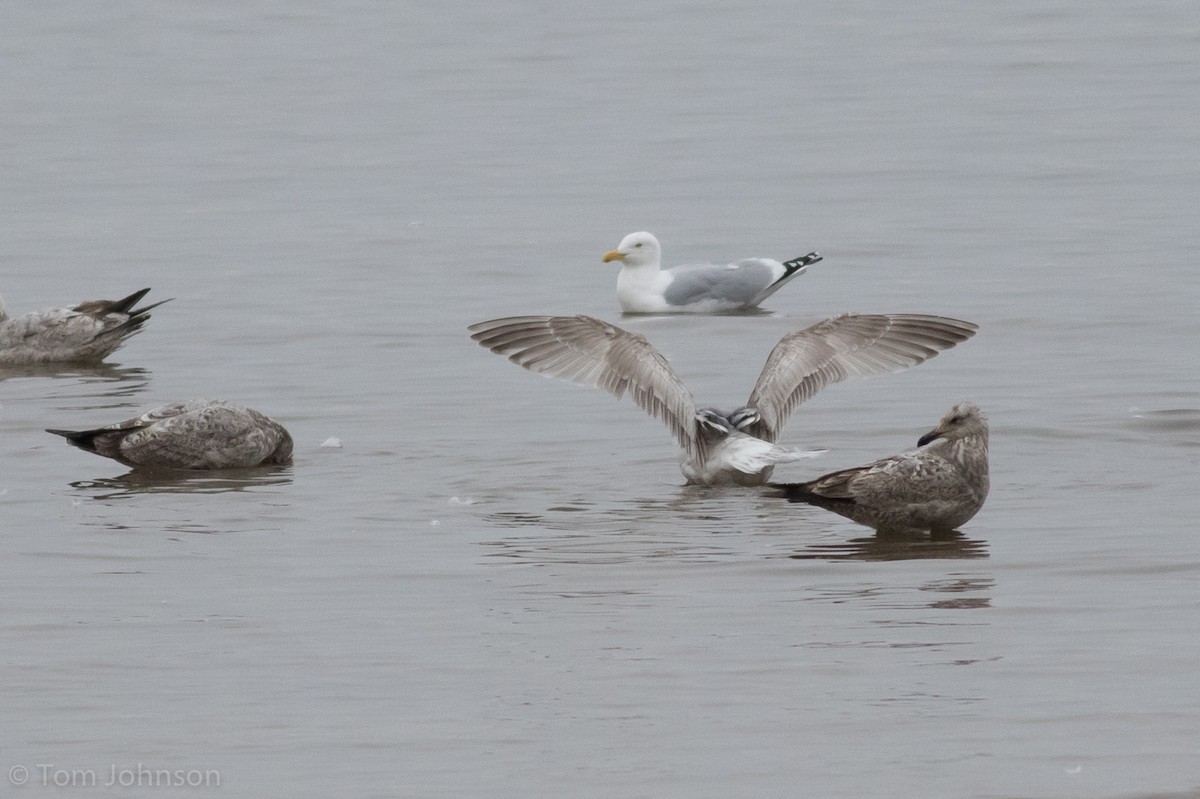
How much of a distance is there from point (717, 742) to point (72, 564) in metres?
3.19

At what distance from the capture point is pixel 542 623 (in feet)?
22.2

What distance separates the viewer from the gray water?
5.55 metres

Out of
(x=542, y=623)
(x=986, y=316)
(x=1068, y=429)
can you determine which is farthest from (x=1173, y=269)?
(x=542, y=623)

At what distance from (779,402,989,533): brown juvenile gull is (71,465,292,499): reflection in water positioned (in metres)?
2.71

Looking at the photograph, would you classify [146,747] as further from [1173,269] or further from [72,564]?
[1173,269]

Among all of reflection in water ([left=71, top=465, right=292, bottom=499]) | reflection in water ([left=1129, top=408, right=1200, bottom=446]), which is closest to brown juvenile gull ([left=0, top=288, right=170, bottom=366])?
reflection in water ([left=71, top=465, right=292, bottom=499])

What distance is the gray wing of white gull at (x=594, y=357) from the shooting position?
9.73 m

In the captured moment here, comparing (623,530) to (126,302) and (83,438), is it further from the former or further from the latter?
(126,302)

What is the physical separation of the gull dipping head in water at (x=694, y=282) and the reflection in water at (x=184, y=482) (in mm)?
5952

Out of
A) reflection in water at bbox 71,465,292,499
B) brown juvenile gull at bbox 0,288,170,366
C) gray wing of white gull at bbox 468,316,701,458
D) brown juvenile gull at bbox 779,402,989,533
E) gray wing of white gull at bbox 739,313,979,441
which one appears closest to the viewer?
brown juvenile gull at bbox 779,402,989,533

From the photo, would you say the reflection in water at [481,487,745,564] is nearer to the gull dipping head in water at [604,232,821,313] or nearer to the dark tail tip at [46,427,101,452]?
the dark tail tip at [46,427,101,452]

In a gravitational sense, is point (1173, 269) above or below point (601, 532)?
above

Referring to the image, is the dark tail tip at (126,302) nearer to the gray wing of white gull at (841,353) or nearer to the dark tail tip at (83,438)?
the dark tail tip at (83,438)

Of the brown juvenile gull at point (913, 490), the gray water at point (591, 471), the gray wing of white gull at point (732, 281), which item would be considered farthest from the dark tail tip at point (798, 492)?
the gray wing of white gull at point (732, 281)
